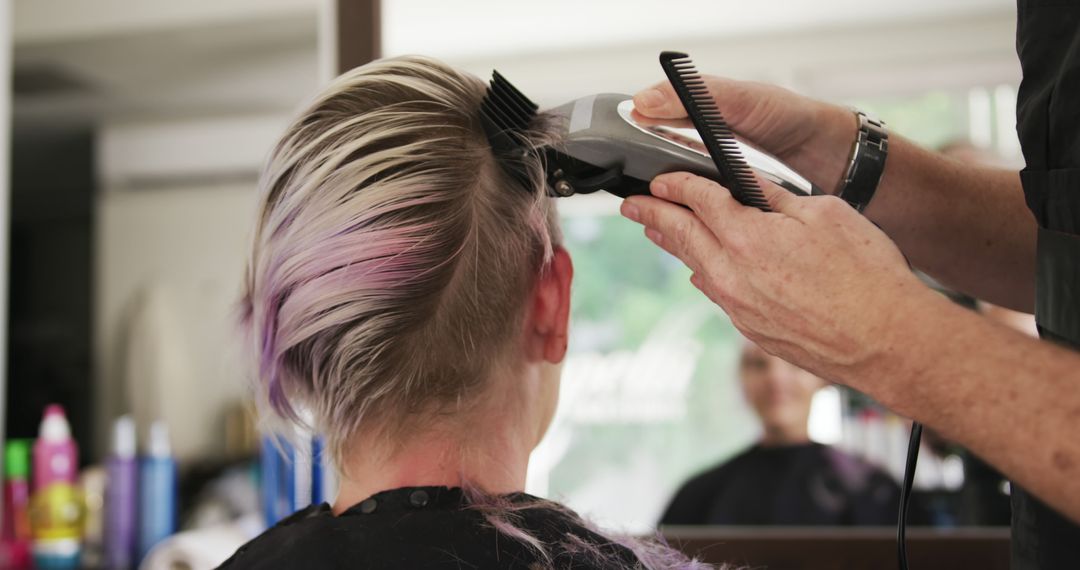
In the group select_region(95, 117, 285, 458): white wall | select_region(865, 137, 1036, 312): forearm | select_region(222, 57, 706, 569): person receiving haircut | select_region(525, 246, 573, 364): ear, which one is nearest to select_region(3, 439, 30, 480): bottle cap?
select_region(95, 117, 285, 458): white wall

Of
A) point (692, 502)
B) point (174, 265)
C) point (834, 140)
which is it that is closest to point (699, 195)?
point (834, 140)

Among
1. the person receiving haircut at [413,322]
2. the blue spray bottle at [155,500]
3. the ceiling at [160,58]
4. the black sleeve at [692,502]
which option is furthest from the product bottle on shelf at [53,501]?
the black sleeve at [692,502]

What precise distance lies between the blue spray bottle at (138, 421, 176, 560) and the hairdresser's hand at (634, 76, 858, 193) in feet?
4.33

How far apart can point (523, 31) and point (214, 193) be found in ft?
4.36

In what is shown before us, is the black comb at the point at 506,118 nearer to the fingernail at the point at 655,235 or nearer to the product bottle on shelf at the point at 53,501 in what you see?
the fingernail at the point at 655,235

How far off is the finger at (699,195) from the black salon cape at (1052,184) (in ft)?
0.77

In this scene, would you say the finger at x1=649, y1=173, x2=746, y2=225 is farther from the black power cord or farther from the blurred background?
the blurred background

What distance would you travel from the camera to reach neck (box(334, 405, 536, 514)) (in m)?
0.76

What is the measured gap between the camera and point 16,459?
1645mm

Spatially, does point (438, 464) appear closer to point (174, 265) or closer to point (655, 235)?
point (655, 235)

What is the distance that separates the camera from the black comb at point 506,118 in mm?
730

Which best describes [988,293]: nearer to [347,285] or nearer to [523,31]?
[347,285]

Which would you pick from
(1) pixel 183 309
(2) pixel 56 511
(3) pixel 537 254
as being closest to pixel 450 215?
(3) pixel 537 254

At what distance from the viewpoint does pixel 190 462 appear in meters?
1.71
